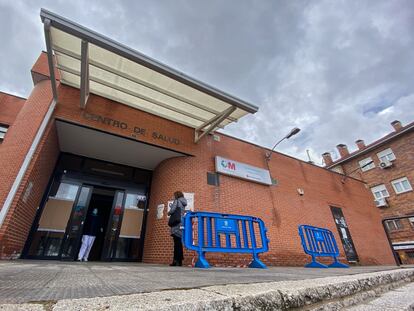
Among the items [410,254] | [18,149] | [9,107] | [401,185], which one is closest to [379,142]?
[401,185]

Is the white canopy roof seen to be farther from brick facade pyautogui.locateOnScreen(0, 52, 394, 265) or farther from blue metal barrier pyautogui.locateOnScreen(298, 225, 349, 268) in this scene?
blue metal barrier pyautogui.locateOnScreen(298, 225, 349, 268)

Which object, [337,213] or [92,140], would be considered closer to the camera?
[92,140]

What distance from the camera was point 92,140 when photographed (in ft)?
21.2

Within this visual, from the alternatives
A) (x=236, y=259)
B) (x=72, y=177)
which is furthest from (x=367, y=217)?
(x=72, y=177)

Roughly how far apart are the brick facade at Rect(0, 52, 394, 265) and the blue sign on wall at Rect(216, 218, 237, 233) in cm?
194

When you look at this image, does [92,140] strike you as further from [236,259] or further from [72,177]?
[236,259]

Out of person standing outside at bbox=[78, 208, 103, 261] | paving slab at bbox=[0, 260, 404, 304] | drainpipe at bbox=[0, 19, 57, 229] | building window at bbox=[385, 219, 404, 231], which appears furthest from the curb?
building window at bbox=[385, 219, 404, 231]

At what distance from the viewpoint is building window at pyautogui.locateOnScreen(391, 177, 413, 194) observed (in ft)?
54.5

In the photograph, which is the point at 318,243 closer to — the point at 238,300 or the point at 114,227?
the point at 238,300

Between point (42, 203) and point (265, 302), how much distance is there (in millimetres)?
7307

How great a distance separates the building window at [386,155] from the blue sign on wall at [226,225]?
68.8 ft

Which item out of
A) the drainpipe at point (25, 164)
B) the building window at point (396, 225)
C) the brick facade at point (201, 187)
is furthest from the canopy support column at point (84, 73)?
the building window at point (396, 225)

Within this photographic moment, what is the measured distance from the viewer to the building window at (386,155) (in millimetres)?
18297

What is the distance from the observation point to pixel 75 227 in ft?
20.9
